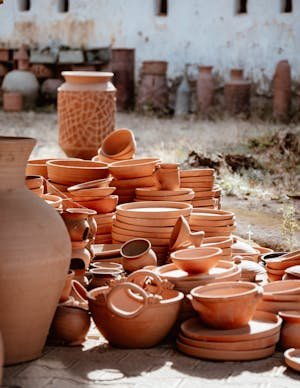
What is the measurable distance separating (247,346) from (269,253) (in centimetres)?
173

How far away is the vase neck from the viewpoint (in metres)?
3.95

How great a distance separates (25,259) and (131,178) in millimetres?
2393

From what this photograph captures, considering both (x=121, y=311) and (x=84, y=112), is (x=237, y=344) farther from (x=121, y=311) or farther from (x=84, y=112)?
(x=84, y=112)

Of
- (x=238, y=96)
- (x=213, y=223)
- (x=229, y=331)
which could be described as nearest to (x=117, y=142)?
(x=213, y=223)

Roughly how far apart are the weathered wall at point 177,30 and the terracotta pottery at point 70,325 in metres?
12.6

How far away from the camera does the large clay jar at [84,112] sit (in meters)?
9.78

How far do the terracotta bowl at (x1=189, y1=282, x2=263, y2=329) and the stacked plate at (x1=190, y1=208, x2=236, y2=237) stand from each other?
1.29m

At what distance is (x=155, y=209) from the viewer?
5.59m

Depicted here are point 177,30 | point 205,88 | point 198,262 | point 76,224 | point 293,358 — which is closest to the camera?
point 293,358

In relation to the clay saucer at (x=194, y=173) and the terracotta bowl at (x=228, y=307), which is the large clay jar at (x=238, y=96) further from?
the terracotta bowl at (x=228, y=307)

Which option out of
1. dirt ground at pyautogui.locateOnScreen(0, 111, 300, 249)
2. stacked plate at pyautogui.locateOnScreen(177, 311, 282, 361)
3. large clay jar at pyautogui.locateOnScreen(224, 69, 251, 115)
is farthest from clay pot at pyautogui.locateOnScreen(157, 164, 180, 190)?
large clay jar at pyautogui.locateOnScreen(224, 69, 251, 115)

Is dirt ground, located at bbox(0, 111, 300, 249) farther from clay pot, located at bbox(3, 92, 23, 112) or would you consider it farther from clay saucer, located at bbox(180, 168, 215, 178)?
clay saucer, located at bbox(180, 168, 215, 178)

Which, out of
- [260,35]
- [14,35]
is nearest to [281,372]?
[260,35]

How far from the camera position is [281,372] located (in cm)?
391
